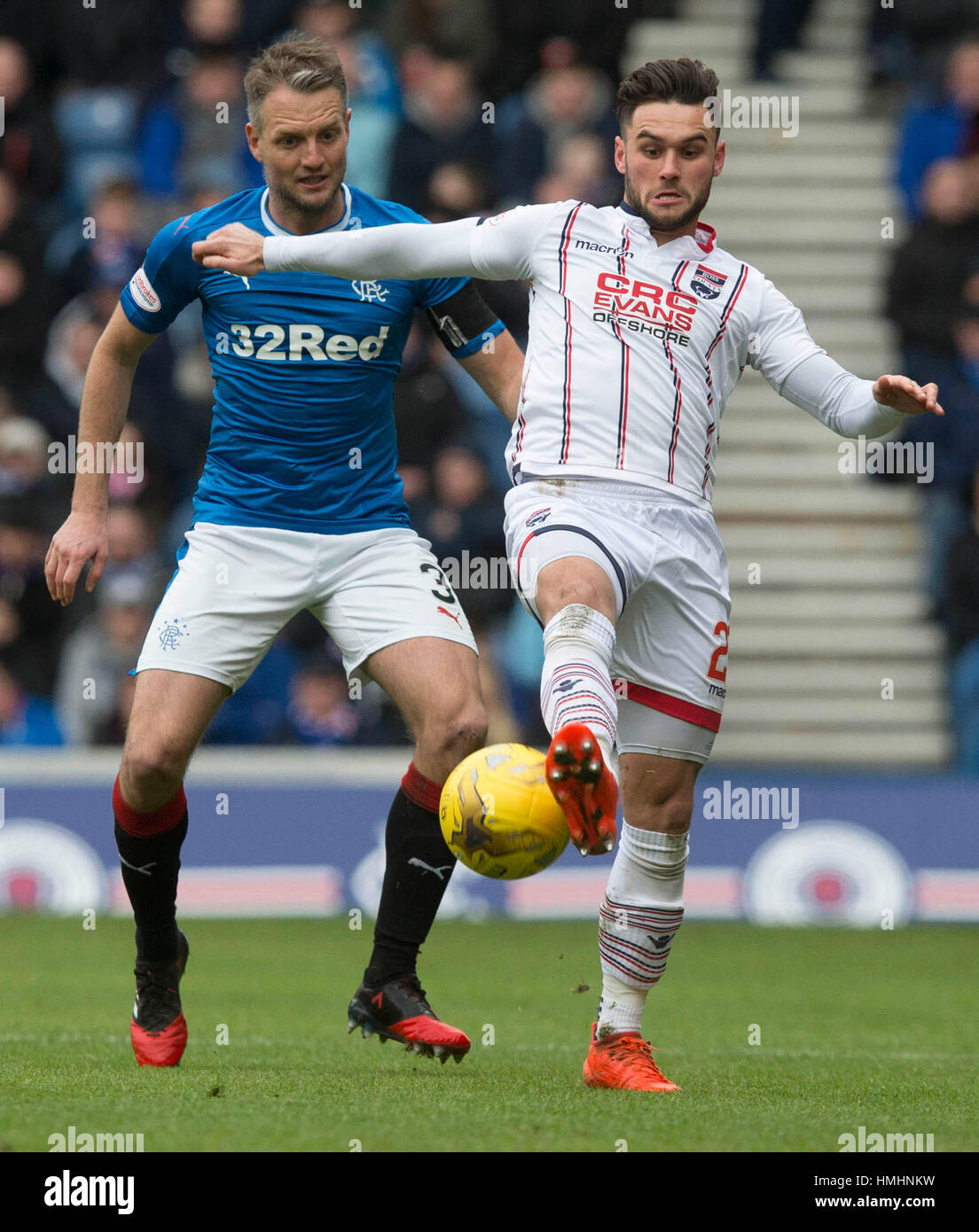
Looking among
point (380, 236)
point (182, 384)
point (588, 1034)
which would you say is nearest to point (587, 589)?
point (380, 236)

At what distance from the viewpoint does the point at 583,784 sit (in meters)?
4.54

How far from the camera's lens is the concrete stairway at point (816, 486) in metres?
13.5

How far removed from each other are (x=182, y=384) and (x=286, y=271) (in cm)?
729

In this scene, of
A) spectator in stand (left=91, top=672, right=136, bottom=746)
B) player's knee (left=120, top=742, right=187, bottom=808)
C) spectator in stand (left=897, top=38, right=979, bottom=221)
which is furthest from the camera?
spectator in stand (left=897, top=38, right=979, bottom=221)

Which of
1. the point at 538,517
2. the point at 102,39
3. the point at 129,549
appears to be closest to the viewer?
the point at 538,517

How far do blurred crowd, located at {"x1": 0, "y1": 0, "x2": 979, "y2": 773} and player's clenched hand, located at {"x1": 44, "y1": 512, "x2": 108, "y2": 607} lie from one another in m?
5.26

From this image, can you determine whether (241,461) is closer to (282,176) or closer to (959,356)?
(282,176)

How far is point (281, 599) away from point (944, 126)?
391 inches

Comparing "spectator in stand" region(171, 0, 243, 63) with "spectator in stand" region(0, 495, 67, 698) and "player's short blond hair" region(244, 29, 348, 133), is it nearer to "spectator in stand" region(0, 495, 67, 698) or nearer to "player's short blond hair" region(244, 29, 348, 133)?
"spectator in stand" region(0, 495, 67, 698)

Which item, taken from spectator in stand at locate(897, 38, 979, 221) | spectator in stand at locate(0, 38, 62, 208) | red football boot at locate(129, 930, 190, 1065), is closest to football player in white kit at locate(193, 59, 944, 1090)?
red football boot at locate(129, 930, 190, 1065)

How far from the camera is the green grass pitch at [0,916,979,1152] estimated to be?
456 cm

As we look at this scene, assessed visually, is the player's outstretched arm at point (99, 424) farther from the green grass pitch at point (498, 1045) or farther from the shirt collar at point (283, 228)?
the green grass pitch at point (498, 1045)

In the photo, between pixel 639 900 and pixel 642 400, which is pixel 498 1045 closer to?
pixel 639 900

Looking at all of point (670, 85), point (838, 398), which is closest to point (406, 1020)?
point (838, 398)
